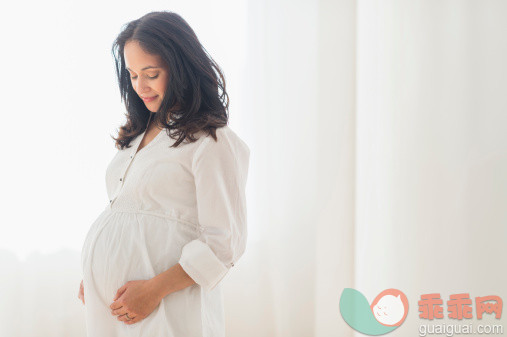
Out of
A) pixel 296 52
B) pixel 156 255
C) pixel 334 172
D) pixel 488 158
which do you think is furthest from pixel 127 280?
pixel 296 52

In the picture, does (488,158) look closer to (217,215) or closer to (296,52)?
(217,215)

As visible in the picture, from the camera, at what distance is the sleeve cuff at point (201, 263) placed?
1.04 m

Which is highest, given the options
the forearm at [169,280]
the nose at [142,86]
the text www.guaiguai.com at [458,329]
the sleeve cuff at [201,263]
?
the nose at [142,86]

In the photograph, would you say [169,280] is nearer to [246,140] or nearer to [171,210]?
[171,210]

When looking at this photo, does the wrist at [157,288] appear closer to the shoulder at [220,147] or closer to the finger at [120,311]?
the finger at [120,311]

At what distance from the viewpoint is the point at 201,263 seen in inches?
A: 40.8

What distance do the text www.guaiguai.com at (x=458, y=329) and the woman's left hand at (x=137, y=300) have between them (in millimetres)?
850

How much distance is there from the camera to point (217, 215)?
105cm

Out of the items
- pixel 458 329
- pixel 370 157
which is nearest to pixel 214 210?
pixel 458 329

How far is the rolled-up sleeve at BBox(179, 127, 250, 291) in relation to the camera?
41.0 inches

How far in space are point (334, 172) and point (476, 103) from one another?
0.94 metres

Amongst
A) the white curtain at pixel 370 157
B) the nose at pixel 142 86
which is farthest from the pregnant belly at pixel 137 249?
the white curtain at pixel 370 157

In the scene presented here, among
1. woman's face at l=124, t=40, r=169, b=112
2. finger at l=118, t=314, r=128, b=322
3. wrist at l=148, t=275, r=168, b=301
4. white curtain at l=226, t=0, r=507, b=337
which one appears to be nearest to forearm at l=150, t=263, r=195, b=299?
wrist at l=148, t=275, r=168, b=301

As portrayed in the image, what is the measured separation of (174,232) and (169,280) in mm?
116
